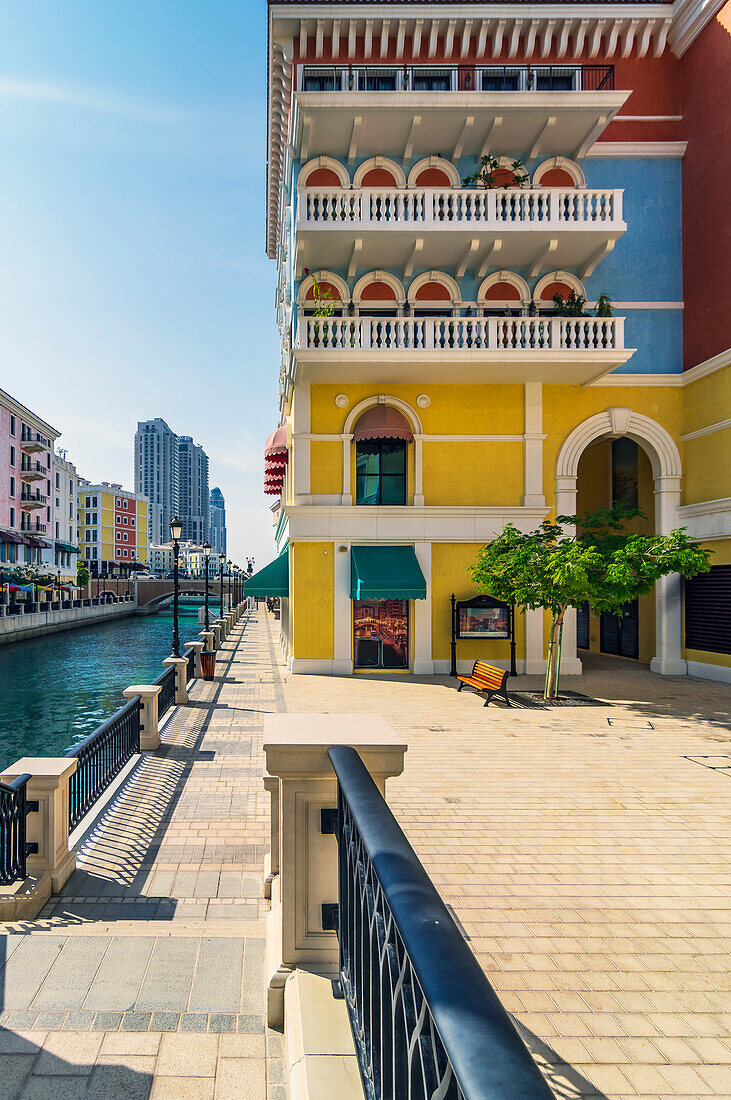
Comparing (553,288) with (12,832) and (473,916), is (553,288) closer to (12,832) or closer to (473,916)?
(473,916)

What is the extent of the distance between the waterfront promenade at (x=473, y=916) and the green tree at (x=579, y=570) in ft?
10.7

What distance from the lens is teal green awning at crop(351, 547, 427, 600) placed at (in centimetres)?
1562

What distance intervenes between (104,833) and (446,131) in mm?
18960

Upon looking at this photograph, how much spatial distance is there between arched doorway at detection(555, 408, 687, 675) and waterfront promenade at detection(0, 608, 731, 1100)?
7372mm

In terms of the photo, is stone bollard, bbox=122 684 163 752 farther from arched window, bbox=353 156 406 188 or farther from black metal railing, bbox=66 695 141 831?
arched window, bbox=353 156 406 188

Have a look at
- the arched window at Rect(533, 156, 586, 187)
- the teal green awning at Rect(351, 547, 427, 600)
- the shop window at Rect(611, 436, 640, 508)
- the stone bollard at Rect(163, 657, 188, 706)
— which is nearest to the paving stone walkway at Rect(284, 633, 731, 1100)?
the teal green awning at Rect(351, 547, 427, 600)

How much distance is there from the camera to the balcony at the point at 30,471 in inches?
2397

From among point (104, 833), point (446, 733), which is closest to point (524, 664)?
point (446, 733)

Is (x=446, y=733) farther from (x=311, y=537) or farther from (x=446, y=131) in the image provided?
(x=446, y=131)

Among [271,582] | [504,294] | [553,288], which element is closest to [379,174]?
[504,294]

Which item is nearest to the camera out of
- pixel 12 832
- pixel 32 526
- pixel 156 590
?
pixel 12 832

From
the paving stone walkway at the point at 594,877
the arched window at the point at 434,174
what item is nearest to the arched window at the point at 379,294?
the arched window at the point at 434,174

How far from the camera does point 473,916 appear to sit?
4516 millimetres

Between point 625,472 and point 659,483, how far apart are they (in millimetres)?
3161
